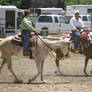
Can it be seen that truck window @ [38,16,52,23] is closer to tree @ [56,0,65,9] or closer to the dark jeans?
the dark jeans

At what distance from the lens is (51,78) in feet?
39.7

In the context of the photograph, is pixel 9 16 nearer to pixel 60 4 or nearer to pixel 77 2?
pixel 77 2

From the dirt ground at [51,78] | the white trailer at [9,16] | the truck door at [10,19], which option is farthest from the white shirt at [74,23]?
the truck door at [10,19]

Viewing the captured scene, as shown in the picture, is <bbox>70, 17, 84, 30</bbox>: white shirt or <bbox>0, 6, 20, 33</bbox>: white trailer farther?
<bbox>0, 6, 20, 33</bbox>: white trailer

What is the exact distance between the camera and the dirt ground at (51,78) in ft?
32.6

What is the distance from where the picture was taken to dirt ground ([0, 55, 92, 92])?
9930mm

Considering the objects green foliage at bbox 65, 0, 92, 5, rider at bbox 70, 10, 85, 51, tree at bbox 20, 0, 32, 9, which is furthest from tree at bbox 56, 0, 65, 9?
rider at bbox 70, 10, 85, 51

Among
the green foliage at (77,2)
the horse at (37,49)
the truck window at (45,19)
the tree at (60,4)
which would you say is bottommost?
the tree at (60,4)

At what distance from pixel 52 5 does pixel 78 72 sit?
1843 inches

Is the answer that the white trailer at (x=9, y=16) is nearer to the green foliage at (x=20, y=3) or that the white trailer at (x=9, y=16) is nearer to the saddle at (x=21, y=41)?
the green foliage at (x=20, y=3)

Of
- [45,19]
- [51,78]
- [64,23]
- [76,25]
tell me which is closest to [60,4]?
[45,19]

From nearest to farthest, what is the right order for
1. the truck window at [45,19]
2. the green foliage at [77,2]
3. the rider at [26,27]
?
the rider at [26,27]
the truck window at [45,19]
the green foliage at [77,2]

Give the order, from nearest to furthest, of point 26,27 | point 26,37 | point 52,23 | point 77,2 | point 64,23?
point 26,27 < point 26,37 < point 64,23 < point 52,23 < point 77,2

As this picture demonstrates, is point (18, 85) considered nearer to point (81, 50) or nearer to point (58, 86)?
point (58, 86)
